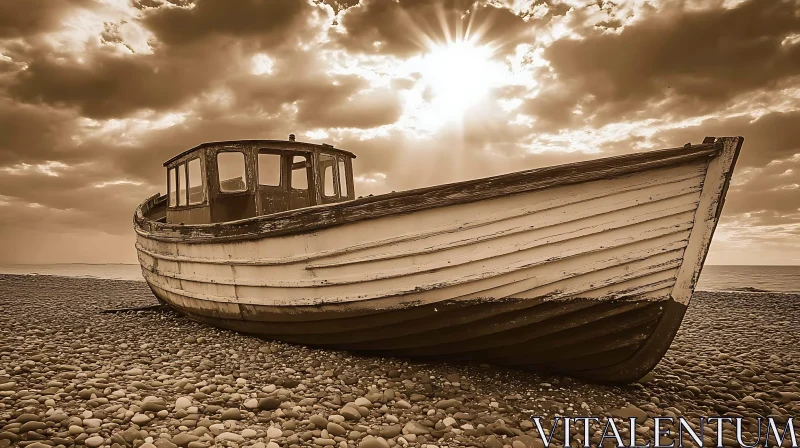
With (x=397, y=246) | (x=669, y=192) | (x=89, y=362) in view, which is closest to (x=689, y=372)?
(x=669, y=192)

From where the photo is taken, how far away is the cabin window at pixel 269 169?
6.96 meters

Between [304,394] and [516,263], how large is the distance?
2.17 m

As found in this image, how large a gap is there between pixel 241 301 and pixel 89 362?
162 centimetres

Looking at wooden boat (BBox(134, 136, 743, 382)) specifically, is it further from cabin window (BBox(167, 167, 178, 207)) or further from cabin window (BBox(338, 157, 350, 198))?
cabin window (BBox(167, 167, 178, 207))

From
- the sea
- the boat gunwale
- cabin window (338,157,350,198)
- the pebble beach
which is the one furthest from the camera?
the sea

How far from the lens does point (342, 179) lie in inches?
311

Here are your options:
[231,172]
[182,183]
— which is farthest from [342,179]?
[182,183]

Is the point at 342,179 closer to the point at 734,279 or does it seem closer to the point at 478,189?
the point at 478,189

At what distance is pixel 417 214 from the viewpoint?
13.3 feet

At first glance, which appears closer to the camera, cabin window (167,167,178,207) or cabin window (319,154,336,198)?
cabin window (319,154,336,198)

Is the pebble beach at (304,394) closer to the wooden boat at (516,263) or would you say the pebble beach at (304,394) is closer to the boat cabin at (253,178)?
the wooden boat at (516,263)

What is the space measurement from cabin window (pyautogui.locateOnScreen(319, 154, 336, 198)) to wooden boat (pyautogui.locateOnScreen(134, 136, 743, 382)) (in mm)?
2603

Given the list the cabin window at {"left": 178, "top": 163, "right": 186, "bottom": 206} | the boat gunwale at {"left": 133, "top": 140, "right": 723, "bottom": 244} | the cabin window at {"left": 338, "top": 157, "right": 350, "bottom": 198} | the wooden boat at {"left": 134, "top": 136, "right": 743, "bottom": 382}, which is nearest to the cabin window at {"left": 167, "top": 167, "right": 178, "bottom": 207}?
the cabin window at {"left": 178, "top": 163, "right": 186, "bottom": 206}

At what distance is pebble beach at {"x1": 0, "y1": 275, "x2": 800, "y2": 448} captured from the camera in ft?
10.3
